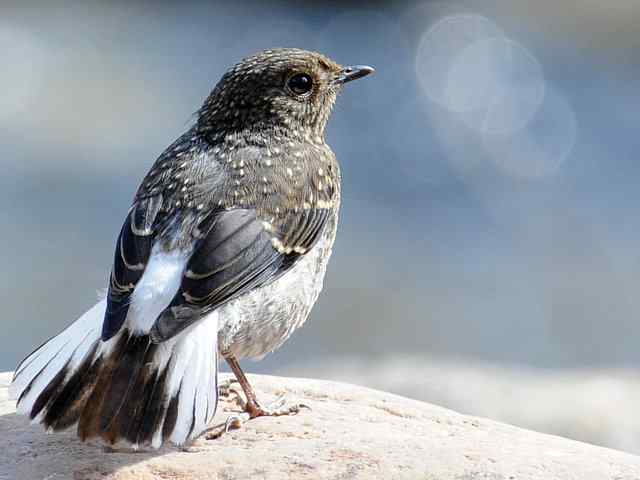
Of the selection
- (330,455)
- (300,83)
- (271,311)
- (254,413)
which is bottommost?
(330,455)

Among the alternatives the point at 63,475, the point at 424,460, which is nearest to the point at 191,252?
the point at 63,475

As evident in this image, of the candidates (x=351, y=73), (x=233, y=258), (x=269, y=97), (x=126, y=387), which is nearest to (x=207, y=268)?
(x=233, y=258)

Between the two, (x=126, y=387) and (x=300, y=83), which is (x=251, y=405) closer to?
(x=126, y=387)

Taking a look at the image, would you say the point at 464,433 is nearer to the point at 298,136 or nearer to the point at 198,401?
the point at 198,401

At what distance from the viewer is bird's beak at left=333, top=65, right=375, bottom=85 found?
639cm

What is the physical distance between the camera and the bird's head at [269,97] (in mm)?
5977

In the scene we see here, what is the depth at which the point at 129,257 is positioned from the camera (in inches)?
189

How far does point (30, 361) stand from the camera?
15.4ft

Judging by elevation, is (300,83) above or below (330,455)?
above

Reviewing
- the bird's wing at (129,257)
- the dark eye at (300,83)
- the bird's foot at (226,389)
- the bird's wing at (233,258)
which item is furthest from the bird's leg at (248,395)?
the dark eye at (300,83)

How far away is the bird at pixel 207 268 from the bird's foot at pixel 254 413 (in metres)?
0.01

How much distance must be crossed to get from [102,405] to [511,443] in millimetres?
2067

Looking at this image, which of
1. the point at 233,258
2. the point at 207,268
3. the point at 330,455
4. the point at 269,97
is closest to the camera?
the point at 330,455

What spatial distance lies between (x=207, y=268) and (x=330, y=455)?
1.07 m
